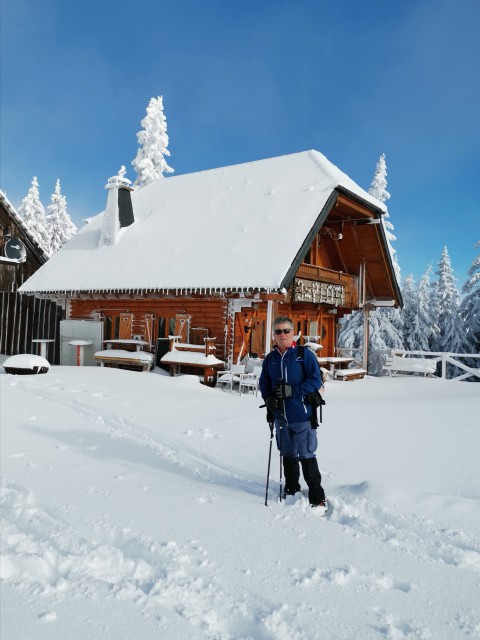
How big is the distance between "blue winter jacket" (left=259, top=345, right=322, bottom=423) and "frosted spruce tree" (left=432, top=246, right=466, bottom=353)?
94.8ft

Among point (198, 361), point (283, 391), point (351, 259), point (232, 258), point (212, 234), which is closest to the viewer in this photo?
point (283, 391)

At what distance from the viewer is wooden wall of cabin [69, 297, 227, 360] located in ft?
50.2

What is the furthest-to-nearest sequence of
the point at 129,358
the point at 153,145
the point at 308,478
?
the point at 153,145 → the point at 129,358 → the point at 308,478

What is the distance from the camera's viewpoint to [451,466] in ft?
17.8

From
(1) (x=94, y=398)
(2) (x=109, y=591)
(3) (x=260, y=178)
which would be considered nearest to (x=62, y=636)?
(2) (x=109, y=591)

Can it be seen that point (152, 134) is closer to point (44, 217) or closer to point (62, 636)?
point (44, 217)

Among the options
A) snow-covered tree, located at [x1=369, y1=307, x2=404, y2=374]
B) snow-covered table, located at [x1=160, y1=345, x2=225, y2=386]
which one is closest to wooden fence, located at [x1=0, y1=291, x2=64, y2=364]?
snow-covered table, located at [x1=160, y1=345, x2=225, y2=386]

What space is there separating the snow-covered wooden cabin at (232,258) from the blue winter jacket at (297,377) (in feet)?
26.3

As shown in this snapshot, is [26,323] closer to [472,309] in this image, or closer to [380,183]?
[380,183]

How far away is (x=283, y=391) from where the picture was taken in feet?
14.9

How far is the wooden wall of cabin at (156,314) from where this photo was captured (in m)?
15.3

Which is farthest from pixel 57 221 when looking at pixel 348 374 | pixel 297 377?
pixel 297 377

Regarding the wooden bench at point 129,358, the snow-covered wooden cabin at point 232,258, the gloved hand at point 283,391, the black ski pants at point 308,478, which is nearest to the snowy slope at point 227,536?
the black ski pants at point 308,478

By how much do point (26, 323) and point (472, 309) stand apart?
25.8 metres
